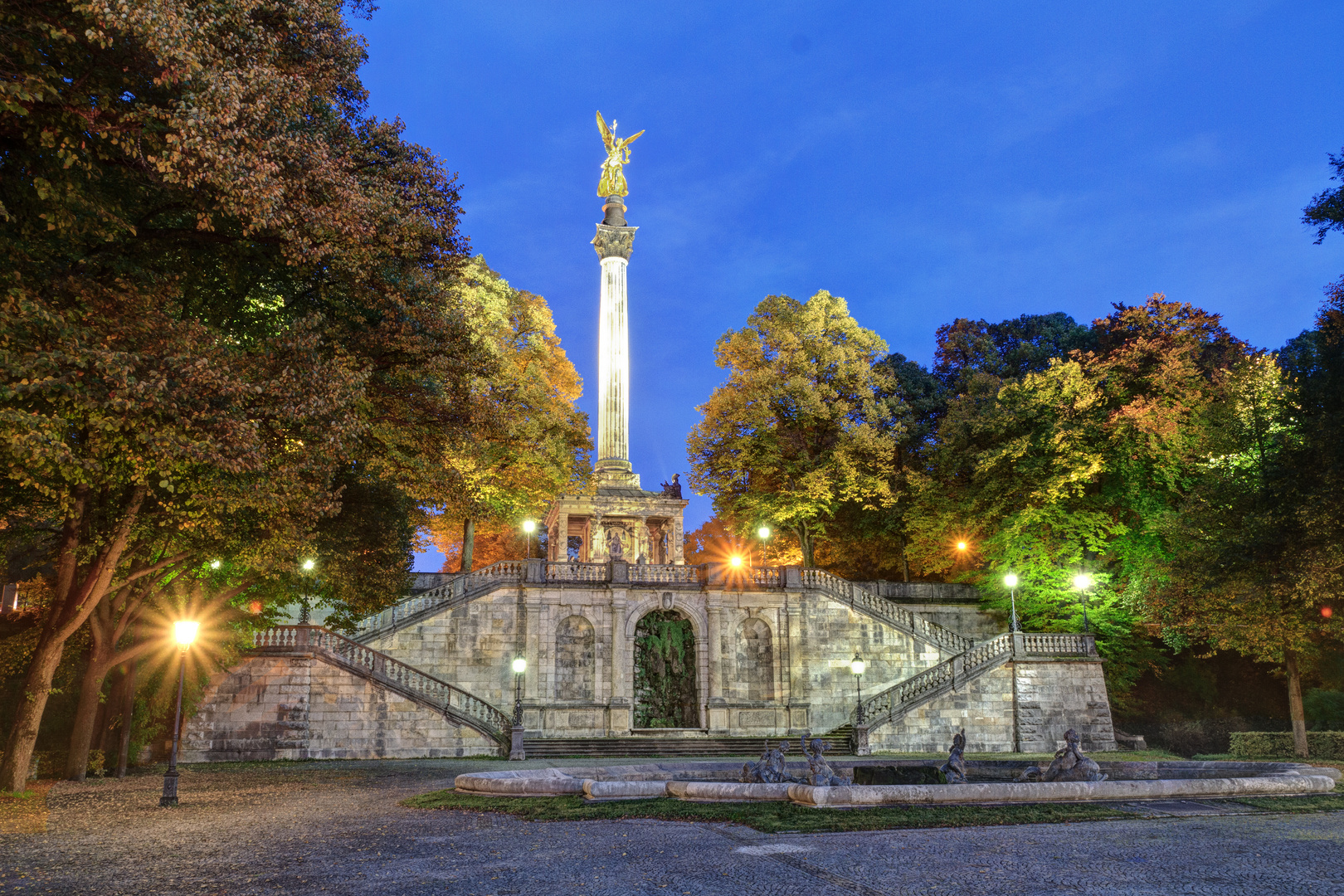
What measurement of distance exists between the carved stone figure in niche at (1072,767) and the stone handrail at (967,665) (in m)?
17.0

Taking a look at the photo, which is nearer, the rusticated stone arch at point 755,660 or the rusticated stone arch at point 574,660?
the rusticated stone arch at point 574,660

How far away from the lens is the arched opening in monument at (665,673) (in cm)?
3578

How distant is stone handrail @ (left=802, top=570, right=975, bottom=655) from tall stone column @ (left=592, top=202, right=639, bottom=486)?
11110 millimetres

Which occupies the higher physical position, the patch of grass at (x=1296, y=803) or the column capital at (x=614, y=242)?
the column capital at (x=614, y=242)

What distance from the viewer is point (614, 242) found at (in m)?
47.3

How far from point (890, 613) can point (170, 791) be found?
27.4 m

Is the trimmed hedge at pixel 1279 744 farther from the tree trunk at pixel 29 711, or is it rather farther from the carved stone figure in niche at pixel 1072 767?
the tree trunk at pixel 29 711

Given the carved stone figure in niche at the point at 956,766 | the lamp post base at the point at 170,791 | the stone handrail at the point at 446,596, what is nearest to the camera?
the lamp post base at the point at 170,791

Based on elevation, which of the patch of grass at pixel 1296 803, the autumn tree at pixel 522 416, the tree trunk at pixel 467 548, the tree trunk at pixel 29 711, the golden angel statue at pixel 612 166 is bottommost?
the patch of grass at pixel 1296 803

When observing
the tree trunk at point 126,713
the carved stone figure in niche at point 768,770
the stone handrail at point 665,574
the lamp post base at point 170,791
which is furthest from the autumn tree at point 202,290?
the stone handrail at point 665,574

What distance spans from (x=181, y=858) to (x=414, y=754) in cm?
1978

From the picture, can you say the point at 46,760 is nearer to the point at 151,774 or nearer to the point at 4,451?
the point at 151,774

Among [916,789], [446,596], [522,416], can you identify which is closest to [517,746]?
[446,596]

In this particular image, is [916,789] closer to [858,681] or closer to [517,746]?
[517,746]
